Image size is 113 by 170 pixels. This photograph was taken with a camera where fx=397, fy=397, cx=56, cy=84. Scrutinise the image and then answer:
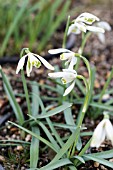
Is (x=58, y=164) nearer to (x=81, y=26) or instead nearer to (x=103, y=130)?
(x=103, y=130)

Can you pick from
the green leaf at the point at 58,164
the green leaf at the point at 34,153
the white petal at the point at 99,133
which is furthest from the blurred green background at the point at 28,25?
the white petal at the point at 99,133

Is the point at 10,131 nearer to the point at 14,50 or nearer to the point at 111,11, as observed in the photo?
the point at 14,50

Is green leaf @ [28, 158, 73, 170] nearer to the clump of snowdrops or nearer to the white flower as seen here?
the clump of snowdrops

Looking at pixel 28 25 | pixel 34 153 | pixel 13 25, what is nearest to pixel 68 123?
pixel 34 153

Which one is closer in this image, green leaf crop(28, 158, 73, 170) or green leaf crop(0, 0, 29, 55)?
green leaf crop(28, 158, 73, 170)

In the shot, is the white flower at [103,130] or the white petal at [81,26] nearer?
the white flower at [103,130]

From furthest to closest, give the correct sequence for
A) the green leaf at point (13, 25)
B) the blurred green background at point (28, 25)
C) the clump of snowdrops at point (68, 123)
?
1. the blurred green background at point (28, 25)
2. the green leaf at point (13, 25)
3. the clump of snowdrops at point (68, 123)

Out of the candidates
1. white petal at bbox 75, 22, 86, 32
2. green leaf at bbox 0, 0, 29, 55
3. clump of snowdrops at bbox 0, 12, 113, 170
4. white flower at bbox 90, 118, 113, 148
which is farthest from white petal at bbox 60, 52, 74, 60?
green leaf at bbox 0, 0, 29, 55

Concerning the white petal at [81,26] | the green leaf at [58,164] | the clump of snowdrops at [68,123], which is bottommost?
the green leaf at [58,164]

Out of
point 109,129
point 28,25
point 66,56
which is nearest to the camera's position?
point 109,129

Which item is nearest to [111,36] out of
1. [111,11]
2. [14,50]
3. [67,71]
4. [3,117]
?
[111,11]

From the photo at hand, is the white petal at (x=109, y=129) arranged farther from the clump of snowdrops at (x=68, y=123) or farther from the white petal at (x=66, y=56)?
the white petal at (x=66, y=56)

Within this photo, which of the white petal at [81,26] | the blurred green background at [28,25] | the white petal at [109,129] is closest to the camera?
the white petal at [109,129]
